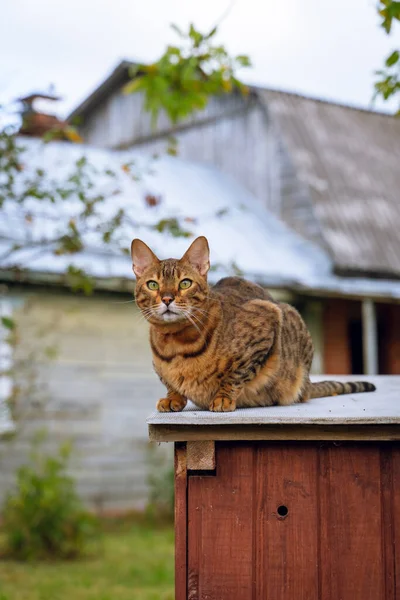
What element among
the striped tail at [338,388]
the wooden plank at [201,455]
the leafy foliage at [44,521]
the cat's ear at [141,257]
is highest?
the cat's ear at [141,257]

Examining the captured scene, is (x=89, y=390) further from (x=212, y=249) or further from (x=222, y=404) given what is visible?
(x=222, y=404)

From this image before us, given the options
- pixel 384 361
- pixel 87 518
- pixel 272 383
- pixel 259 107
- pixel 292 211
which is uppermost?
pixel 259 107

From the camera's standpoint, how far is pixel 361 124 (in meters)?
18.0

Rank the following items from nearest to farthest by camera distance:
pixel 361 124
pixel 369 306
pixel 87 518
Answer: pixel 87 518 < pixel 369 306 < pixel 361 124

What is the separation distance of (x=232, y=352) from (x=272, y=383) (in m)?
0.33

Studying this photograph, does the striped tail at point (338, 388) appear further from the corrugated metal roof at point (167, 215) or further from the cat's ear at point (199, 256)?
the corrugated metal roof at point (167, 215)

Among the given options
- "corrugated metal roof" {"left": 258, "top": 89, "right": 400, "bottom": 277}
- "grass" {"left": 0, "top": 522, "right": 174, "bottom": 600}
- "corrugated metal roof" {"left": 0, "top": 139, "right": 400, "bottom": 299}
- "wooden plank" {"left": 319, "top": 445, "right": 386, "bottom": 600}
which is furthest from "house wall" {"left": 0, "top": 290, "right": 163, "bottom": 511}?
"wooden plank" {"left": 319, "top": 445, "right": 386, "bottom": 600}

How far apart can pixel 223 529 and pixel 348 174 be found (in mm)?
12849

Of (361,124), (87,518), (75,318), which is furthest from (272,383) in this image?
(361,124)

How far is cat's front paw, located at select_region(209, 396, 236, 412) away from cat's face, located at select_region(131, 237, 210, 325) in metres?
0.34

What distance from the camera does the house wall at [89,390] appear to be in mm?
10438

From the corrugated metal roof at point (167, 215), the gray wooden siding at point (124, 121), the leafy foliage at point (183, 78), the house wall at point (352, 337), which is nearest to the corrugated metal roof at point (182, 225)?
the corrugated metal roof at point (167, 215)

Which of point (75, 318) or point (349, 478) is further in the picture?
point (75, 318)

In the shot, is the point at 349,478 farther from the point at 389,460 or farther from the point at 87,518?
the point at 87,518
